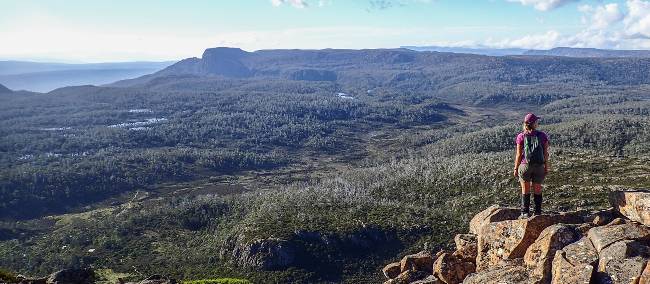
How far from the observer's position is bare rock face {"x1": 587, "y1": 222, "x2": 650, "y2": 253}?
2438 cm

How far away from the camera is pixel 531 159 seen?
2945cm

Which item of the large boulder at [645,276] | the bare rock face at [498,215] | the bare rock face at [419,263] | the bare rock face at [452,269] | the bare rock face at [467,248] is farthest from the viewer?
the bare rock face at [419,263]

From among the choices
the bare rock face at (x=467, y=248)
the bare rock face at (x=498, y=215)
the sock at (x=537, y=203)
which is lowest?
the bare rock face at (x=467, y=248)

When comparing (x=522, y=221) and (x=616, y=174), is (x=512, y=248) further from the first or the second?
(x=616, y=174)

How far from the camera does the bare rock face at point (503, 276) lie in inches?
974

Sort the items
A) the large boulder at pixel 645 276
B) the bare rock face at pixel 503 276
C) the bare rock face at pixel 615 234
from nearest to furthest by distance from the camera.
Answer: the large boulder at pixel 645 276 → the bare rock face at pixel 615 234 → the bare rock face at pixel 503 276

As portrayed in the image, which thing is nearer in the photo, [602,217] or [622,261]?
[622,261]

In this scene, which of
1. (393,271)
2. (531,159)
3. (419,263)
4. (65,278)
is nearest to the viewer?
(531,159)

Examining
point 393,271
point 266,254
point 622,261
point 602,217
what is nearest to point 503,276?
point 622,261

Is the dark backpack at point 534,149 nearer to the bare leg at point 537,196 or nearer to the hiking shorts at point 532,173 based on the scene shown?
the hiking shorts at point 532,173

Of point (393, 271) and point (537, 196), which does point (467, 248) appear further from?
point (393, 271)

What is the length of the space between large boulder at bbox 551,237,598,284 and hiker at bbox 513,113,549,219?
5.34 m

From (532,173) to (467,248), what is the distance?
6.64m

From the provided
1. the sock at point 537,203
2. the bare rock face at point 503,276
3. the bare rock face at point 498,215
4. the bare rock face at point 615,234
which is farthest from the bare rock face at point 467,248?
the bare rock face at point 615,234
